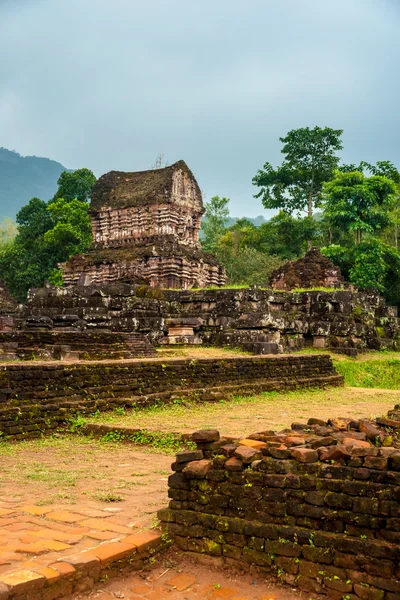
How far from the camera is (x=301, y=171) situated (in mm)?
40750

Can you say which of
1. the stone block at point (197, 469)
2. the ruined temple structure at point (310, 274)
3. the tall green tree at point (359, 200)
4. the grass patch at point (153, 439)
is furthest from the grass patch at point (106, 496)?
the tall green tree at point (359, 200)

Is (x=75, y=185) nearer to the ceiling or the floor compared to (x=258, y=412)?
nearer to the ceiling

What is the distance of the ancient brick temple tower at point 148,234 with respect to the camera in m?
25.2

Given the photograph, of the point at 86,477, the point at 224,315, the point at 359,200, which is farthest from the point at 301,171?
the point at 86,477

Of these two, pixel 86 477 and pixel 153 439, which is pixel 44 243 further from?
pixel 86 477

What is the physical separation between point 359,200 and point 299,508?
2849 cm

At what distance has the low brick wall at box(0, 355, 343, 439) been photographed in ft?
25.3

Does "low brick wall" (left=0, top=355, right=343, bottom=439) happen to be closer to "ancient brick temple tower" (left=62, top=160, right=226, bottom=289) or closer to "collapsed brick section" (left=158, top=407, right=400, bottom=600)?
"collapsed brick section" (left=158, top=407, right=400, bottom=600)

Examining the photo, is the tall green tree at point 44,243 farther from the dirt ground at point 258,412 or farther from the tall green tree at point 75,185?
the dirt ground at point 258,412

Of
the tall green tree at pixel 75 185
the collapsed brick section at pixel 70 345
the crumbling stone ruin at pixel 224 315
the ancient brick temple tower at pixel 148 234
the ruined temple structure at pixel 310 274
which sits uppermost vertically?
the tall green tree at pixel 75 185

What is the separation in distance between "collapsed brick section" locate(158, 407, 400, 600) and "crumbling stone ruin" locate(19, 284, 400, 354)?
37.1 ft

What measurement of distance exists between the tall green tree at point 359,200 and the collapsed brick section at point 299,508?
26951mm

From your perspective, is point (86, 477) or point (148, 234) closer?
point (86, 477)

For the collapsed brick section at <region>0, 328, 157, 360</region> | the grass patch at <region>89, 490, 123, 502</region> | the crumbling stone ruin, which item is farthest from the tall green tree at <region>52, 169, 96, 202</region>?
the grass patch at <region>89, 490, 123, 502</region>
